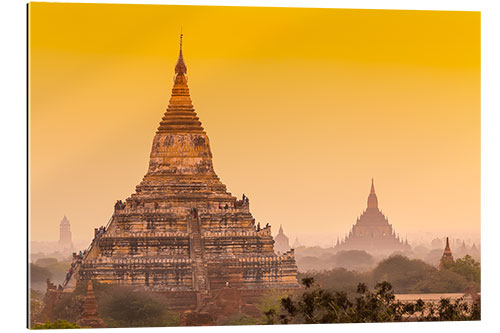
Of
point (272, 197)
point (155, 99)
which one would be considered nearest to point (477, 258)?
point (272, 197)

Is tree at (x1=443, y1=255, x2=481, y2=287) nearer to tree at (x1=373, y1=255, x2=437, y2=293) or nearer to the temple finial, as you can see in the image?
tree at (x1=373, y1=255, x2=437, y2=293)

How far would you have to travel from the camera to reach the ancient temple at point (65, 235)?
33500mm

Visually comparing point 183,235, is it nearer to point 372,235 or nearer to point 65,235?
point 65,235

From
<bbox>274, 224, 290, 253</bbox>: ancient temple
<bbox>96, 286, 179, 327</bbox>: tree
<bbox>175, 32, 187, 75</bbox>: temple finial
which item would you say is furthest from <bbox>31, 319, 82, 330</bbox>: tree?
<bbox>175, 32, 187, 75</bbox>: temple finial

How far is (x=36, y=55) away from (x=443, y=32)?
670 centimetres

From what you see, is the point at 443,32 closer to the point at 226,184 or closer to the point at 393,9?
the point at 393,9

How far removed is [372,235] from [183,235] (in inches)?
147

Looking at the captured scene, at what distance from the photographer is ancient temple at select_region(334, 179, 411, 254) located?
34969 mm

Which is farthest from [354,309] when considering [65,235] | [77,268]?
[77,268]

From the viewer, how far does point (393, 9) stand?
1350 inches

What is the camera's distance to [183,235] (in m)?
36.8

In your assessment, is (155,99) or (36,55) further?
(155,99)

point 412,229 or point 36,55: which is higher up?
point 36,55

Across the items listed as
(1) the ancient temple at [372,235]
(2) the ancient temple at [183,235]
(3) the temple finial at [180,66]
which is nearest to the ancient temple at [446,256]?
(1) the ancient temple at [372,235]
